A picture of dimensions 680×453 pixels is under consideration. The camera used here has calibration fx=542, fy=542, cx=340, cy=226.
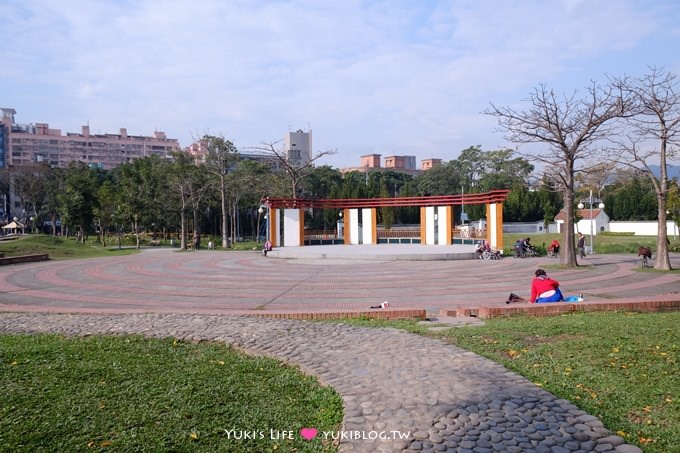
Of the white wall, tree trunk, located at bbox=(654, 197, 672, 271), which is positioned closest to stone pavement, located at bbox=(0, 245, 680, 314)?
tree trunk, located at bbox=(654, 197, 672, 271)

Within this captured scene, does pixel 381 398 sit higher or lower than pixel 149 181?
lower

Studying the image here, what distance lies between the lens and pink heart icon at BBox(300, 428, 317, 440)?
452 cm

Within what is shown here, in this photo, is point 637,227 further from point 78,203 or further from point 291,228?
point 78,203

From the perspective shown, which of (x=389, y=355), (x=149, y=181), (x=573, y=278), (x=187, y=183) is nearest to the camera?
(x=389, y=355)

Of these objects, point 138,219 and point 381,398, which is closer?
point 381,398

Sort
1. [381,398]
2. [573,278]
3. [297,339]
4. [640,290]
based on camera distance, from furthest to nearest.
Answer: [573,278], [640,290], [297,339], [381,398]

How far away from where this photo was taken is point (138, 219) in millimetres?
44719

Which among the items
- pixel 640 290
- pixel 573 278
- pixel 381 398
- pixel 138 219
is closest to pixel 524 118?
pixel 573 278

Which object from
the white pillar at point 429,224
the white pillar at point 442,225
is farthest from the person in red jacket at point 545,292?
Result: the white pillar at point 429,224

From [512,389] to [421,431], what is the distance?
1.51 metres

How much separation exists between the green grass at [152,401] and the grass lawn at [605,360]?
8.10ft

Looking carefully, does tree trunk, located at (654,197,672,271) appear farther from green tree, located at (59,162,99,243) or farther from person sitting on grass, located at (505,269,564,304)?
green tree, located at (59,162,99,243)

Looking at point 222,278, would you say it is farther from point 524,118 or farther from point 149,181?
point 149,181

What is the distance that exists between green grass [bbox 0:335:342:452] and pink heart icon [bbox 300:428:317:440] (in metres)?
0.06
